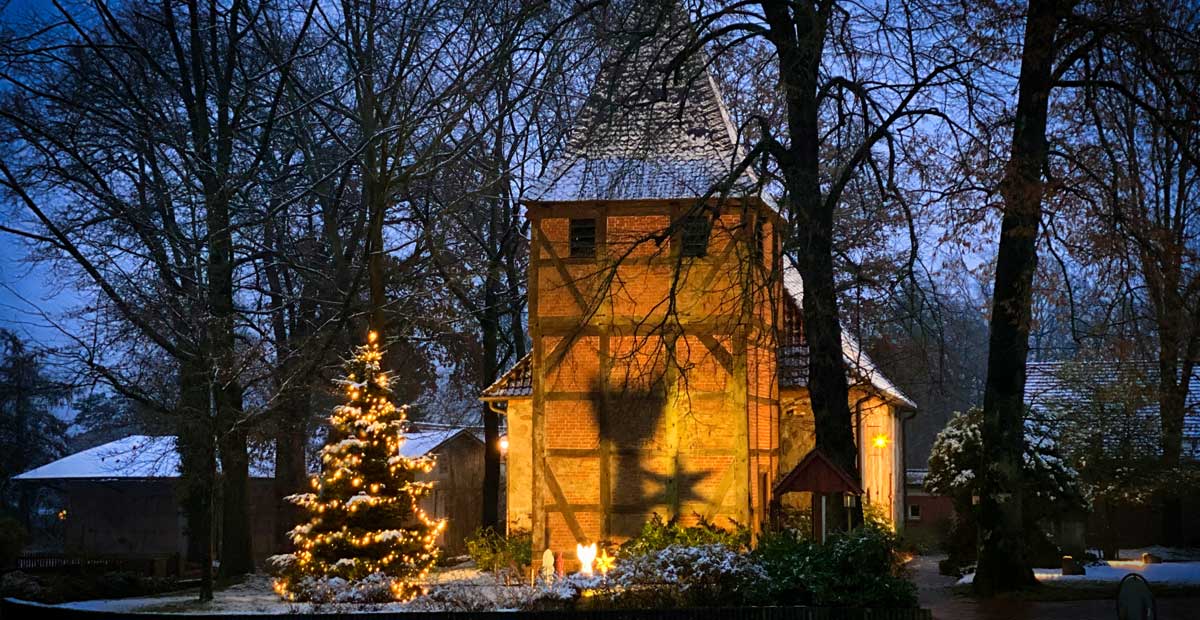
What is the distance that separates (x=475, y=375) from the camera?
37.3 metres

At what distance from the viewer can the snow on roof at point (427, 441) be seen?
1457 inches

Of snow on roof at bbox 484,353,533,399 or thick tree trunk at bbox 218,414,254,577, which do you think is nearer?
snow on roof at bbox 484,353,533,399

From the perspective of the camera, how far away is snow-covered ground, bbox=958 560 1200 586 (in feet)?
66.7

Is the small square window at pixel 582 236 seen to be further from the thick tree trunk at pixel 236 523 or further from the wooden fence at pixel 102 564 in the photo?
the wooden fence at pixel 102 564

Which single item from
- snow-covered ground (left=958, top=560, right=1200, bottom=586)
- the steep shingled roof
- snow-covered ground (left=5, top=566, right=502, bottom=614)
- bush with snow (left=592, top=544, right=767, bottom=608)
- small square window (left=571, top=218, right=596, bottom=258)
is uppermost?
the steep shingled roof

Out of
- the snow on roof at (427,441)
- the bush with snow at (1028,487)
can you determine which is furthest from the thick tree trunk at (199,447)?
the bush with snow at (1028,487)

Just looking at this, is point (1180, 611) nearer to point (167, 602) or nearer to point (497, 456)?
point (167, 602)

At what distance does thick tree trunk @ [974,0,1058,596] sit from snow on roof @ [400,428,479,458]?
2047 centimetres

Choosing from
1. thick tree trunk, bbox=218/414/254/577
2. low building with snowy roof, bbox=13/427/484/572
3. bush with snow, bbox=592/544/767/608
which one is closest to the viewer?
bush with snow, bbox=592/544/767/608

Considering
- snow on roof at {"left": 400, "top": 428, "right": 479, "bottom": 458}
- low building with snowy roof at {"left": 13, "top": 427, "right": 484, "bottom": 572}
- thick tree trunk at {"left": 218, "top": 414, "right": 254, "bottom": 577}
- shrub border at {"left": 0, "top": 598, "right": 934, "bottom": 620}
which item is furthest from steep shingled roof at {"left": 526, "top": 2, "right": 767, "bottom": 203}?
low building with snowy roof at {"left": 13, "top": 427, "right": 484, "bottom": 572}

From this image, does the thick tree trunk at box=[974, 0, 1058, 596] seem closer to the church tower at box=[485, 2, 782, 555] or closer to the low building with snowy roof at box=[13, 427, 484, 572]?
the church tower at box=[485, 2, 782, 555]

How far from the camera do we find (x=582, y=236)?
24.3 m

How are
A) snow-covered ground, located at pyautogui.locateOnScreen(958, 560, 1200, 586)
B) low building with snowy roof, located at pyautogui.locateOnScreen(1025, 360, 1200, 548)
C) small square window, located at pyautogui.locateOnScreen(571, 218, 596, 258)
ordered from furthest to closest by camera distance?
low building with snowy roof, located at pyautogui.locateOnScreen(1025, 360, 1200, 548) → small square window, located at pyautogui.locateOnScreen(571, 218, 596, 258) → snow-covered ground, located at pyautogui.locateOnScreen(958, 560, 1200, 586)

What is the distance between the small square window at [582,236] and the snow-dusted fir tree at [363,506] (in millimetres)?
4594
